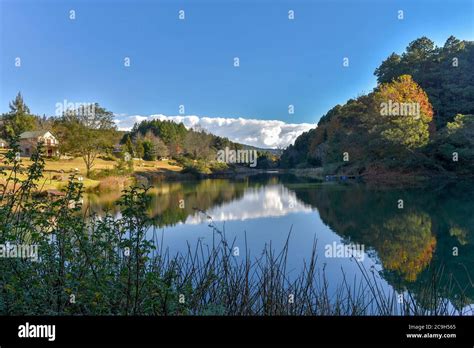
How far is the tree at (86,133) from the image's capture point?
21734 millimetres

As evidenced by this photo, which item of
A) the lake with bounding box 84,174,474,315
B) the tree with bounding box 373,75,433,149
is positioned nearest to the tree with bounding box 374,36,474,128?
the tree with bounding box 373,75,433,149

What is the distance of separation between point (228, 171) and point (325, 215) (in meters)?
30.2

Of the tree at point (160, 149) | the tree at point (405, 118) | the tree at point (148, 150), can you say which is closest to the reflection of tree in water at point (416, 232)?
the tree at point (405, 118)

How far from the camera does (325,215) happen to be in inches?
444

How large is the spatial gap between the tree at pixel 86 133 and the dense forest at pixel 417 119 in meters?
14.6

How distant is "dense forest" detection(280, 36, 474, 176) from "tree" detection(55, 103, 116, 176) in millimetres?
14607

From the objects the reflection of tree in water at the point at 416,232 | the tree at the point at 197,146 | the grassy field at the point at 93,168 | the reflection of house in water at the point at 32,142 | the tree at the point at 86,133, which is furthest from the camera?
the tree at the point at 197,146

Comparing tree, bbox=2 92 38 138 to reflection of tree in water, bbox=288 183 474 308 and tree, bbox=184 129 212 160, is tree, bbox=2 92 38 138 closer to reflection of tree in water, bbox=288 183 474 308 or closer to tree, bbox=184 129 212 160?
reflection of tree in water, bbox=288 183 474 308

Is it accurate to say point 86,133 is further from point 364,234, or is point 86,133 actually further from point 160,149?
point 364,234

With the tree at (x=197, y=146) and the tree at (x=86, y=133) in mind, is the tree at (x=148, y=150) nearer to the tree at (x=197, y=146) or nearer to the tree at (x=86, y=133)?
the tree at (x=197, y=146)

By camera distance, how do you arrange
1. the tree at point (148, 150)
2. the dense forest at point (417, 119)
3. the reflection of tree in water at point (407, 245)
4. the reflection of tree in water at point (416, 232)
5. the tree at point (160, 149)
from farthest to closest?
the tree at point (160, 149) → the tree at point (148, 150) → the dense forest at point (417, 119) → the reflection of tree in water at point (407, 245) → the reflection of tree in water at point (416, 232)
